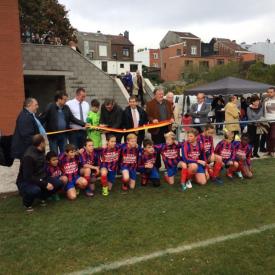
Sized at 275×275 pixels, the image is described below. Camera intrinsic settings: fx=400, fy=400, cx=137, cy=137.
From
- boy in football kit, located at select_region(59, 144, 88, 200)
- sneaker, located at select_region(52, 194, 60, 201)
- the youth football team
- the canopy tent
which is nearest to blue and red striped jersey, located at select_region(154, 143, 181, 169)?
the youth football team

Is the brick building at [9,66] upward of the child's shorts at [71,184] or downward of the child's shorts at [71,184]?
upward

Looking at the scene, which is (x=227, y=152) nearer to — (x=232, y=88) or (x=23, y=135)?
(x=23, y=135)

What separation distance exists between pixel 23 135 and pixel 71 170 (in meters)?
1.01

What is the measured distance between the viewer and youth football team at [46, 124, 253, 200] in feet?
22.9

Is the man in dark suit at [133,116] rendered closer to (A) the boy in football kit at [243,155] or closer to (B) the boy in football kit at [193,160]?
(B) the boy in football kit at [193,160]

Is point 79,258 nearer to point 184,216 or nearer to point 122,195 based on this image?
point 184,216

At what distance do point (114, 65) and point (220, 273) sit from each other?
73.4 meters

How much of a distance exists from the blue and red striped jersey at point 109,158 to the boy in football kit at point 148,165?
503mm

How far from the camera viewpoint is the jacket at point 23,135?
6.65 m

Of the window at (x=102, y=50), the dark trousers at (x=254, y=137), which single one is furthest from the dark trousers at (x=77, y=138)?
the window at (x=102, y=50)

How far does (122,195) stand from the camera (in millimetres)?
7043

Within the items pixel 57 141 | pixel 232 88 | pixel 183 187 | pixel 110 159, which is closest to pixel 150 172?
pixel 183 187

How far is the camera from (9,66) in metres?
14.1

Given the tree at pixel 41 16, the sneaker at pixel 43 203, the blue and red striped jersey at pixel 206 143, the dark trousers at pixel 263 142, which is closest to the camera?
the sneaker at pixel 43 203
